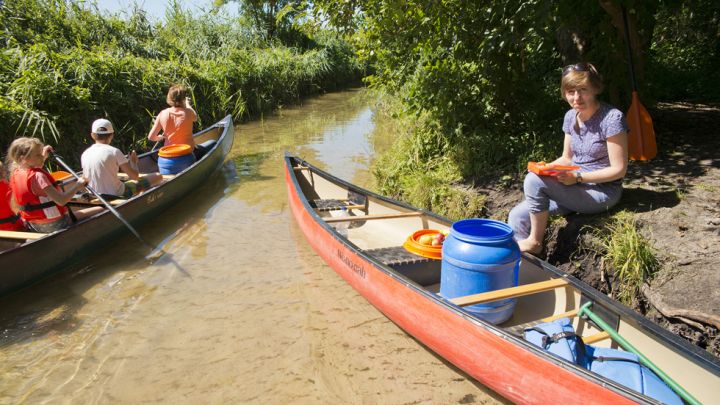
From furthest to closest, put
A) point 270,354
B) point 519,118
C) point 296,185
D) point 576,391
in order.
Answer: point 519,118, point 296,185, point 270,354, point 576,391

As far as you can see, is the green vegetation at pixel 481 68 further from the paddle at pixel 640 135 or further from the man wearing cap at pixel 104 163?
the man wearing cap at pixel 104 163

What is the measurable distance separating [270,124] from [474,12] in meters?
9.71

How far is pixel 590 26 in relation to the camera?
5590mm

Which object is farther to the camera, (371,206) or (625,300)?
(371,206)

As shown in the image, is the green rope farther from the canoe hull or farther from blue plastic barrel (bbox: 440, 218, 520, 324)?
the canoe hull

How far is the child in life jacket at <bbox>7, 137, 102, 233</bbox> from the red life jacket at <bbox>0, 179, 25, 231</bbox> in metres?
0.09

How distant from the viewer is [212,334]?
13.0 feet

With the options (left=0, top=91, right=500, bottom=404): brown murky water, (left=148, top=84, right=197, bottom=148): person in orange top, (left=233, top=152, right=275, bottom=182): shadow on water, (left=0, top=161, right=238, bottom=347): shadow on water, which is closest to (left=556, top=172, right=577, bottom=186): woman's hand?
(left=0, top=91, right=500, bottom=404): brown murky water

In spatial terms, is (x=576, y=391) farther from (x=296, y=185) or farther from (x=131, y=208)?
(x=131, y=208)

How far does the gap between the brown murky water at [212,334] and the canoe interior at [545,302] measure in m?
0.57

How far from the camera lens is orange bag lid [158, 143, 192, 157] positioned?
738 cm

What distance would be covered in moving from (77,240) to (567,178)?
4.93 metres

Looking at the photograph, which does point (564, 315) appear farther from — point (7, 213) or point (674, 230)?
point (7, 213)

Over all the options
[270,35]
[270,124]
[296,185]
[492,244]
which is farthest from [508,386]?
[270,35]
